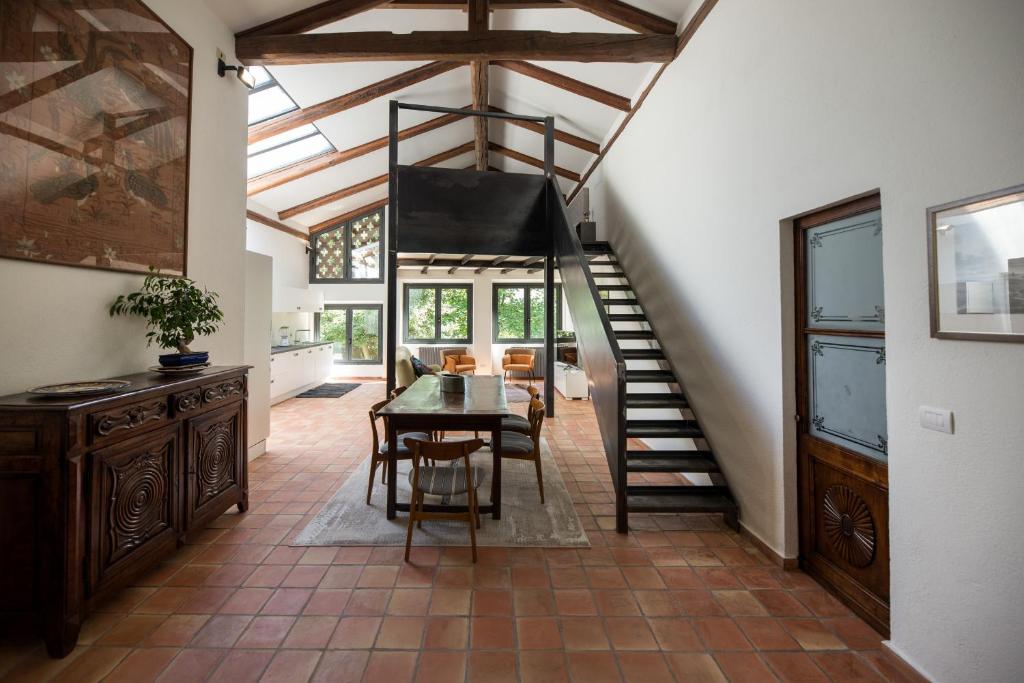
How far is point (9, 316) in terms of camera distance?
2.06 meters

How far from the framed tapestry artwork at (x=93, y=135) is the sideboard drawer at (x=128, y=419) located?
839mm

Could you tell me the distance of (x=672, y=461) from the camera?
3.44m

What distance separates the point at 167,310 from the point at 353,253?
8.73 metres

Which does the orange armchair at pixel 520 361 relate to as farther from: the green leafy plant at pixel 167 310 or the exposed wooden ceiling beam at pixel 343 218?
the green leafy plant at pixel 167 310

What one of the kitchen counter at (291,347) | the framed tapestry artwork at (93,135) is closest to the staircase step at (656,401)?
the framed tapestry artwork at (93,135)

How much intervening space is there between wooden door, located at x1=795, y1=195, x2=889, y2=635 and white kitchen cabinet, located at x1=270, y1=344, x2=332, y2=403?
6.55m

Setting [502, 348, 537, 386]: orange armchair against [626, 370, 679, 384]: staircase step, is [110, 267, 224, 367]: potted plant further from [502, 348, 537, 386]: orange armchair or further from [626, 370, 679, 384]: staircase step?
[502, 348, 537, 386]: orange armchair

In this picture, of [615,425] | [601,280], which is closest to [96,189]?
[615,425]

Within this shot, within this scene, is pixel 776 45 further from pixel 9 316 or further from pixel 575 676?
pixel 9 316

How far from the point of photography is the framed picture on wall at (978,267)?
142 centimetres

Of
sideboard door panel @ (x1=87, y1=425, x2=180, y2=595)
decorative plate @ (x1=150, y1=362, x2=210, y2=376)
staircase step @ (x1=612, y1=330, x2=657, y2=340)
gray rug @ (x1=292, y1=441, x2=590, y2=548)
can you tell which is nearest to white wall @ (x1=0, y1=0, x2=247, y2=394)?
decorative plate @ (x1=150, y1=362, x2=210, y2=376)

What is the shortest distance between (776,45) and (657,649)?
10.7ft

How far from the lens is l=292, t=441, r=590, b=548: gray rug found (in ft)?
9.42

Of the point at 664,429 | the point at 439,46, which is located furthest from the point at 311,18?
the point at 664,429
